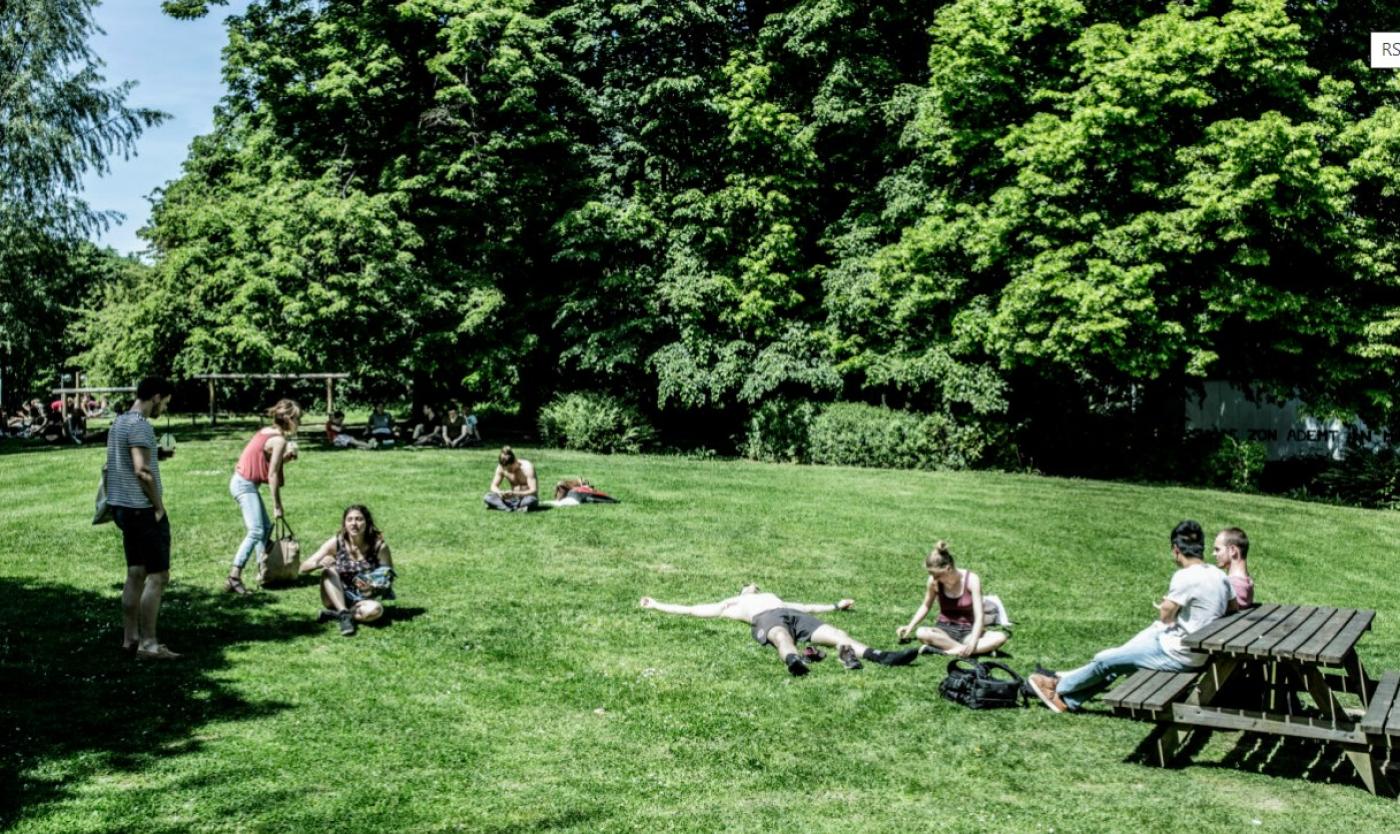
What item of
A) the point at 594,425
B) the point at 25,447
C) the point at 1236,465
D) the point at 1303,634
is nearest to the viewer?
the point at 1303,634

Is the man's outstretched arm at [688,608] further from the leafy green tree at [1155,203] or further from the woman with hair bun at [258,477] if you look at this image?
the leafy green tree at [1155,203]

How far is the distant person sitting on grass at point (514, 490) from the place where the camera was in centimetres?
1850

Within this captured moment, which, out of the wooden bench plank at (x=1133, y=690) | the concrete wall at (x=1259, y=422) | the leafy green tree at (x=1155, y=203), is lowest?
the wooden bench plank at (x=1133, y=690)

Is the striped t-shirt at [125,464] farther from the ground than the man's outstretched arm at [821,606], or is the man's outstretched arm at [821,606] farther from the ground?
the striped t-shirt at [125,464]

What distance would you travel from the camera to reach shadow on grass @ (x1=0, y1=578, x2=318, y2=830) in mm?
7242

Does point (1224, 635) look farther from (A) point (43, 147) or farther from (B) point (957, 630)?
(A) point (43, 147)

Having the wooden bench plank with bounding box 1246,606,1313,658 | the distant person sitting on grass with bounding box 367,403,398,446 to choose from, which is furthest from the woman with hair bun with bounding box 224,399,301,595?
the distant person sitting on grass with bounding box 367,403,398,446

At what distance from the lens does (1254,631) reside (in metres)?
7.80

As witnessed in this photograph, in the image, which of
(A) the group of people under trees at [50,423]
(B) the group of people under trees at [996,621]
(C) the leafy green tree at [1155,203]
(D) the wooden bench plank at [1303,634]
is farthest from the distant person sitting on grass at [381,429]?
(D) the wooden bench plank at [1303,634]

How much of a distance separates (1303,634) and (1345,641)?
12.3 inches

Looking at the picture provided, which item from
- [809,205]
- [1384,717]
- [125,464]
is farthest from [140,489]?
[809,205]

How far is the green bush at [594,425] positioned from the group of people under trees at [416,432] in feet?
7.29

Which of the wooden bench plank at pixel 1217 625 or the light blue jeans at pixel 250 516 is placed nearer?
the wooden bench plank at pixel 1217 625

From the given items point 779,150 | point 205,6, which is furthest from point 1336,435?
point 205,6
